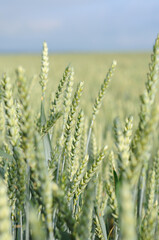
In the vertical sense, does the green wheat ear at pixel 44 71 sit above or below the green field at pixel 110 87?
below

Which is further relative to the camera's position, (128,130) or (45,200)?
(128,130)

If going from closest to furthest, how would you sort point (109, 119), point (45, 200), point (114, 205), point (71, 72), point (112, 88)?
point (45, 200)
point (114, 205)
point (71, 72)
point (109, 119)
point (112, 88)

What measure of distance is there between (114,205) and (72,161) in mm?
119

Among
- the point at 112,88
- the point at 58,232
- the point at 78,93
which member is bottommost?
the point at 58,232

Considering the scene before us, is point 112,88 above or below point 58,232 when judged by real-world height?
above

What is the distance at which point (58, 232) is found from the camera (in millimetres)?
368

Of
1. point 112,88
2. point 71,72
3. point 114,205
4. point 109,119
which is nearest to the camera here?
point 114,205

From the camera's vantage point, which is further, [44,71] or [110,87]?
[110,87]

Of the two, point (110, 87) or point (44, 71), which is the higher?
point (110, 87)

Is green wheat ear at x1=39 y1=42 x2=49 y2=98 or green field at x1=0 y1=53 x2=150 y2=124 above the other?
green field at x1=0 y1=53 x2=150 y2=124

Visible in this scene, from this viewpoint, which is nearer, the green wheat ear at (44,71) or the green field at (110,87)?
the green wheat ear at (44,71)

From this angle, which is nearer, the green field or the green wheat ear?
the green wheat ear

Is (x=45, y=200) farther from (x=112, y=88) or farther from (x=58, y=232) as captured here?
(x=112, y=88)

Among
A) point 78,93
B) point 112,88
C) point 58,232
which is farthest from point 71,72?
point 112,88
